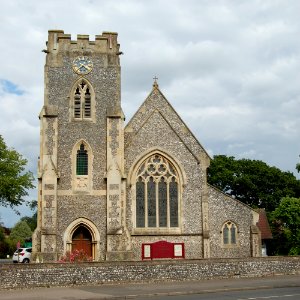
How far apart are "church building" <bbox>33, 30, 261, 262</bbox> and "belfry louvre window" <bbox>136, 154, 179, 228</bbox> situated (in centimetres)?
7

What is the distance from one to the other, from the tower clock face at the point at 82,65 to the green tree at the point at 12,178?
13.8 metres

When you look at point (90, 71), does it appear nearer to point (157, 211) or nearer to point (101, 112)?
point (101, 112)

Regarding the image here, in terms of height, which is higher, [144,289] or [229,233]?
[229,233]

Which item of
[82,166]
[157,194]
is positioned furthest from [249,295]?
[82,166]

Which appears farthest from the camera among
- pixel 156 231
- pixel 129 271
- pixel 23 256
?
pixel 23 256

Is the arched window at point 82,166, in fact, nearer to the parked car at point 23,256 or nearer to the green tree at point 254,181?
the parked car at point 23,256

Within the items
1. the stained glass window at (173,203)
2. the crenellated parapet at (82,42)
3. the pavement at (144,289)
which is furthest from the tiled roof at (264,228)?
the crenellated parapet at (82,42)

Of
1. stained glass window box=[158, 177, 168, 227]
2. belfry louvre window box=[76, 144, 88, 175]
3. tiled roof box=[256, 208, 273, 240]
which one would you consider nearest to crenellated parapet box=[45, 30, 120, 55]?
belfry louvre window box=[76, 144, 88, 175]

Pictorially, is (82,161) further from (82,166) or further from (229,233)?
(229,233)

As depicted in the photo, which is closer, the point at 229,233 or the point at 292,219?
the point at 229,233

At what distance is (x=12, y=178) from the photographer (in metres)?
42.5

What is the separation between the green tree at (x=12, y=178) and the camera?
140 feet

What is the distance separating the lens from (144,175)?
109 feet

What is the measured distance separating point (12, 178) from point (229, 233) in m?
19.3
